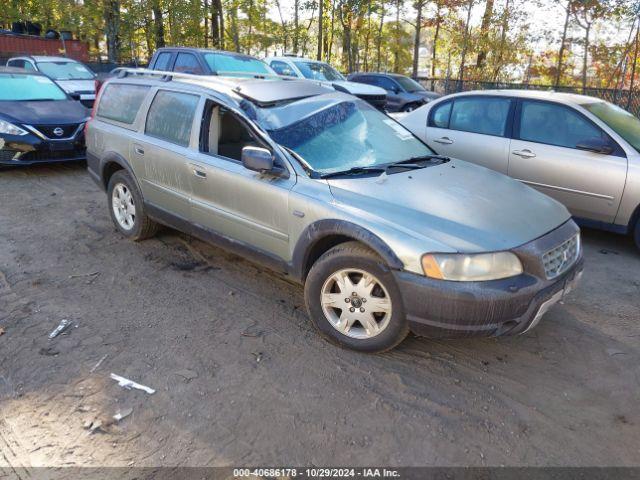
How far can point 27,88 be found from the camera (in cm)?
870

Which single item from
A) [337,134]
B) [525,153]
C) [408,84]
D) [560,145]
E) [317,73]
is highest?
[317,73]

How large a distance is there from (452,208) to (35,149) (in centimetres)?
675

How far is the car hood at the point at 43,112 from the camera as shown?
25.2 feet

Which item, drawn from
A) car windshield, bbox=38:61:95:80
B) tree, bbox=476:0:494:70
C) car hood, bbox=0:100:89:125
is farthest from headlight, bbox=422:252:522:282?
tree, bbox=476:0:494:70

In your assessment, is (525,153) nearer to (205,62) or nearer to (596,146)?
(596,146)

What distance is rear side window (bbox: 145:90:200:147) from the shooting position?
4.40 metres

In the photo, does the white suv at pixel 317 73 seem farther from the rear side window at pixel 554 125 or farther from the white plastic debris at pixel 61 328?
the white plastic debris at pixel 61 328

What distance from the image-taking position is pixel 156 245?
528cm

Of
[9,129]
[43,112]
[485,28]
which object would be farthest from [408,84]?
[9,129]

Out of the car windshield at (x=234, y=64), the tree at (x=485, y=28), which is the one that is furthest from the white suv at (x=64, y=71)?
the tree at (x=485, y=28)

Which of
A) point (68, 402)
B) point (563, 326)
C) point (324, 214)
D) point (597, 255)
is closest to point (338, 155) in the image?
point (324, 214)

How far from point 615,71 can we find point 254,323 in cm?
2007

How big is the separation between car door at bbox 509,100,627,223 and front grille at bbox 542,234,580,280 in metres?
2.04

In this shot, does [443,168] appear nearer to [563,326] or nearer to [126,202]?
[563,326]
